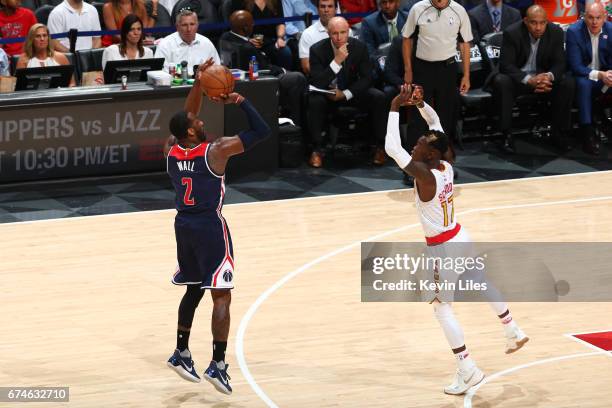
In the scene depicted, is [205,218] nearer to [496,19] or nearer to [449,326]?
[449,326]

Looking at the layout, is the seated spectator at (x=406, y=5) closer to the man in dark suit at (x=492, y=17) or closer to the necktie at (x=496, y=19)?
the man in dark suit at (x=492, y=17)

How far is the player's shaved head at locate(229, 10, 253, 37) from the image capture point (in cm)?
1438

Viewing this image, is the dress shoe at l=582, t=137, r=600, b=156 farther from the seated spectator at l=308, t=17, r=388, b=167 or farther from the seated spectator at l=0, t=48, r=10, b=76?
the seated spectator at l=0, t=48, r=10, b=76

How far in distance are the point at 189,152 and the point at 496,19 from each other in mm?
8331

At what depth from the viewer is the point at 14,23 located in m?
14.5

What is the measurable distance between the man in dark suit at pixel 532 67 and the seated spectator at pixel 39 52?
515cm

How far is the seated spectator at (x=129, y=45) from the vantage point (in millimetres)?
13769

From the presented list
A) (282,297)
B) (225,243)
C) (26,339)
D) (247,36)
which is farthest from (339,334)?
(247,36)

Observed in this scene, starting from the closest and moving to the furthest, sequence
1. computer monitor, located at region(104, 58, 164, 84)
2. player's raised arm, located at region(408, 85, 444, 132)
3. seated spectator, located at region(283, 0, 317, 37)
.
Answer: player's raised arm, located at region(408, 85, 444, 132) → computer monitor, located at region(104, 58, 164, 84) → seated spectator, located at region(283, 0, 317, 37)

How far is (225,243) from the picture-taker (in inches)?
325

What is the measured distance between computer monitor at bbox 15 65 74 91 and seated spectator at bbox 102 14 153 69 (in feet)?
2.02

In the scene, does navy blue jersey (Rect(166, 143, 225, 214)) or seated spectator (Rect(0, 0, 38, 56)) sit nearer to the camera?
navy blue jersey (Rect(166, 143, 225, 214))

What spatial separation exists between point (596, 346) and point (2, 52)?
7.97 meters

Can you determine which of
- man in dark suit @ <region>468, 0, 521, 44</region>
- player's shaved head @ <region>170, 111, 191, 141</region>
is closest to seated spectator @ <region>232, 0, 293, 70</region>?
man in dark suit @ <region>468, 0, 521, 44</region>
